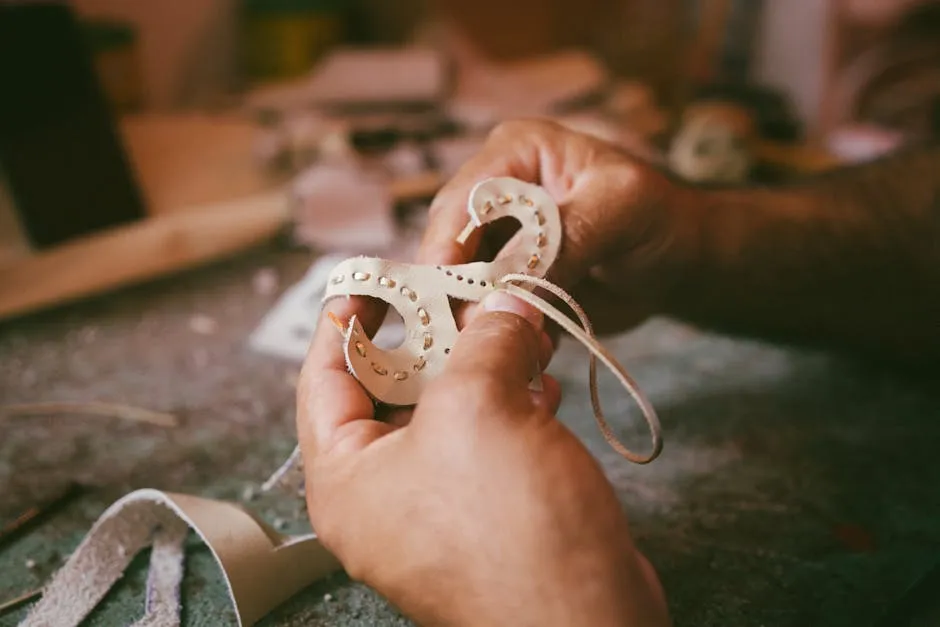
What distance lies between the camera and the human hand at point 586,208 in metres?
0.61

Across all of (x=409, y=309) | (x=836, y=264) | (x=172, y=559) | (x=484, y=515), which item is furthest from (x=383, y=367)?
(x=836, y=264)

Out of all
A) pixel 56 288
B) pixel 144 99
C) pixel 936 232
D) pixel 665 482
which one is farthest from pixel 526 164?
pixel 144 99

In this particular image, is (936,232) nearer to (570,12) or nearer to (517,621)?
(517,621)

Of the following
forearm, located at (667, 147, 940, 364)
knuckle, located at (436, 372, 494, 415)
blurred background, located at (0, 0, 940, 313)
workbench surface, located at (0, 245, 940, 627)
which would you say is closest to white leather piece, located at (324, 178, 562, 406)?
knuckle, located at (436, 372, 494, 415)

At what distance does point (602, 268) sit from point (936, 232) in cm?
42

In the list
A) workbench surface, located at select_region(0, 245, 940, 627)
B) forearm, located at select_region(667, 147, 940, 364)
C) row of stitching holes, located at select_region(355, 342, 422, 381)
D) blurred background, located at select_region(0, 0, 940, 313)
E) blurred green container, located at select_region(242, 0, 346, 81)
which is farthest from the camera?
blurred green container, located at select_region(242, 0, 346, 81)

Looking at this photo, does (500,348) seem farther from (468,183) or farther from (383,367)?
(468,183)

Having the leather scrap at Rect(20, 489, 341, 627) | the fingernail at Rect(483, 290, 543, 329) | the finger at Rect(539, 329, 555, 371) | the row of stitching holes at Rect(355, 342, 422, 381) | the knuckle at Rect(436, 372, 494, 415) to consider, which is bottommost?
the leather scrap at Rect(20, 489, 341, 627)

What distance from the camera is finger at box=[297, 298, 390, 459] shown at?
0.48 metres

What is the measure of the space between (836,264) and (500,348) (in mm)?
557

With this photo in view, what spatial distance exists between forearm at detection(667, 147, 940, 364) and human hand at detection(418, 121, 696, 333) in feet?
0.25

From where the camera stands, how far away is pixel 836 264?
85 cm

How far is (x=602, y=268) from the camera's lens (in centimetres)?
75

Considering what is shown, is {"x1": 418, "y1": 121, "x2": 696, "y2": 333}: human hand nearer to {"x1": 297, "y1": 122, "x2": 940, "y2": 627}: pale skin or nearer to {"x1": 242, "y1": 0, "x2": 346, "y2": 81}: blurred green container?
{"x1": 297, "y1": 122, "x2": 940, "y2": 627}: pale skin
